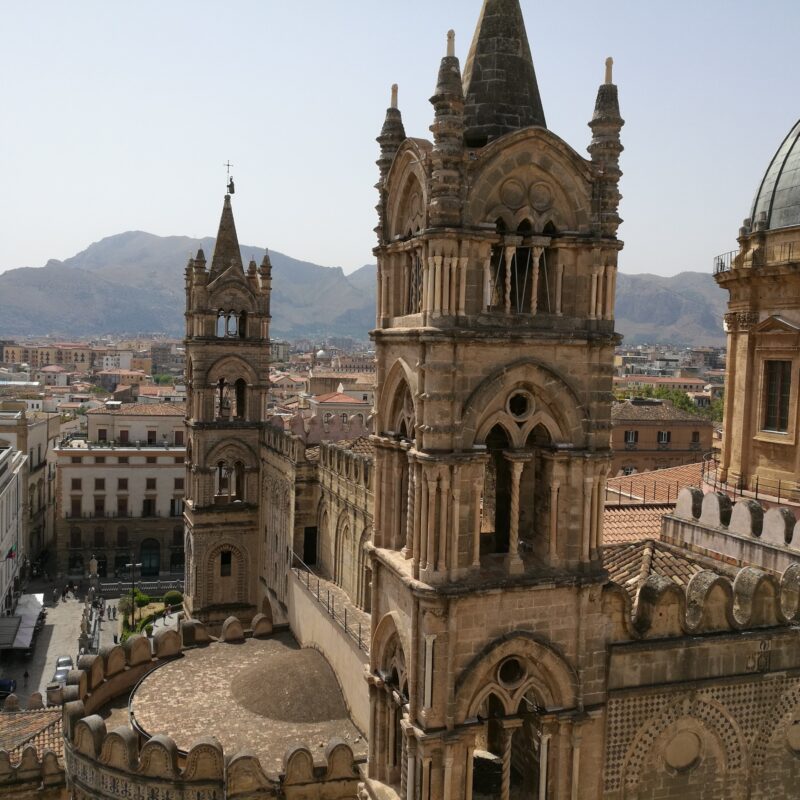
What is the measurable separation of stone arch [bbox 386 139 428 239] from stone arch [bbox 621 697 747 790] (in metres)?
9.44

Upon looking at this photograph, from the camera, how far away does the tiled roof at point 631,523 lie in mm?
23250

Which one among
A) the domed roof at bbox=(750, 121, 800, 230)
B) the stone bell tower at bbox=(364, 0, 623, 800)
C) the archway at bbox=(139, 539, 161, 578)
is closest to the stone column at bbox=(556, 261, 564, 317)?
the stone bell tower at bbox=(364, 0, 623, 800)

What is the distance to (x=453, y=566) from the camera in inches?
530

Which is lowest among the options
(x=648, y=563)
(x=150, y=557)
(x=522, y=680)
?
(x=150, y=557)

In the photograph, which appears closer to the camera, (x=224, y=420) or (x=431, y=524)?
(x=431, y=524)

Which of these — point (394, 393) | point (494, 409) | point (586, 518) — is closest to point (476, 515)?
point (494, 409)

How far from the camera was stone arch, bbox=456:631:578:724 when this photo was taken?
13.6 meters

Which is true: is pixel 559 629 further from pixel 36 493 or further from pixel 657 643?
pixel 36 493

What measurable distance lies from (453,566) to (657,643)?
4.15 m

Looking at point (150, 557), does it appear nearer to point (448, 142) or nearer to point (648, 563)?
point (648, 563)

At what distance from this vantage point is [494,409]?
13.9m

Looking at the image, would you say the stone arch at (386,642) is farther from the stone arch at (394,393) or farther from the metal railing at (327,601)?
the metal railing at (327,601)

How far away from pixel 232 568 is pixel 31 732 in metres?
14.8

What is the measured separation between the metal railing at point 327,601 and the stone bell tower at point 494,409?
8.31 m
